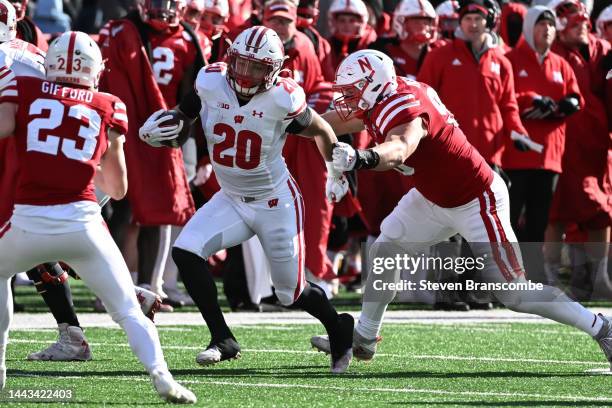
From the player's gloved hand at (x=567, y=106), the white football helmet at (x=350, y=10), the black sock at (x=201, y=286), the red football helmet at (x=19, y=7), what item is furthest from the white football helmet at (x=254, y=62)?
the white football helmet at (x=350, y=10)

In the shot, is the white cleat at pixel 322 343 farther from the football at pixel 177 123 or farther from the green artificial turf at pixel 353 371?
the football at pixel 177 123

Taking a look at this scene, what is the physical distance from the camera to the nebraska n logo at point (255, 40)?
7.17m

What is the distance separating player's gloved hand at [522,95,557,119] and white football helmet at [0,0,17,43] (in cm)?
406

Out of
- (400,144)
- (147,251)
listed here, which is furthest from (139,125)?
(400,144)

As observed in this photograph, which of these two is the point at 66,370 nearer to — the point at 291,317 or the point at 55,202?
the point at 55,202

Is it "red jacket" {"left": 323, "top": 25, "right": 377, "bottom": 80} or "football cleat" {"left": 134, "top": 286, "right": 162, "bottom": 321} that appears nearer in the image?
"football cleat" {"left": 134, "top": 286, "right": 162, "bottom": 321}

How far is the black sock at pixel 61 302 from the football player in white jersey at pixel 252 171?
25.4 inches

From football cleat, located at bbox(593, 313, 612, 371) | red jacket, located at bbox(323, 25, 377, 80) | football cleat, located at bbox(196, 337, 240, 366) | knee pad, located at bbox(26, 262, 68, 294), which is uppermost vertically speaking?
football cleat, located at bbox(593, 313, 612, 371)

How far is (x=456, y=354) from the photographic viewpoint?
7914 mm

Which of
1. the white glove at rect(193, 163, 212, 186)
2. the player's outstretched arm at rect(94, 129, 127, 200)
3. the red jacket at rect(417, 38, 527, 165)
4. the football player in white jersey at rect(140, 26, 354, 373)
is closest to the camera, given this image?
the player's outstretched arm at rect(94, 129, 127, 200)

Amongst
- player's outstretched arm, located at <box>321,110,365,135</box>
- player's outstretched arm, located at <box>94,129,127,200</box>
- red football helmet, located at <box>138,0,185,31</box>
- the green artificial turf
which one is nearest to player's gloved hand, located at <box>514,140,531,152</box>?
the green artificial turf

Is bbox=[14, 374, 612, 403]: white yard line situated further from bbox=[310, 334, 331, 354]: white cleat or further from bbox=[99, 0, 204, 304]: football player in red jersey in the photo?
bbox=[99, 0, 204, 304]: football player in red jersey

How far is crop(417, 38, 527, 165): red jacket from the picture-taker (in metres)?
10.4

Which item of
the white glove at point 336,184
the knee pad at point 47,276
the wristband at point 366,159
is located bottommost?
the knee pad at point 47,276
